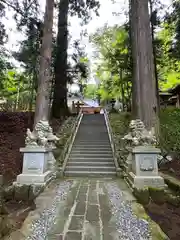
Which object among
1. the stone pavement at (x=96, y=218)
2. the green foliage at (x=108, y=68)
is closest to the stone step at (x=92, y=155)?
the stone pavement at (x=96, y=218)

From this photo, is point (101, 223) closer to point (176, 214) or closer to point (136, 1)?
point (176, 214)

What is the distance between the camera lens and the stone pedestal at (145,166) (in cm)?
448

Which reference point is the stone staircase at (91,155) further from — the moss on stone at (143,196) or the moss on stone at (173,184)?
the moss on stone at (143,196)

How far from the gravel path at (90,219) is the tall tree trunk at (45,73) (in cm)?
283

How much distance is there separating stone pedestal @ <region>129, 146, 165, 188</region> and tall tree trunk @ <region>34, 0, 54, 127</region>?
3.16 meters

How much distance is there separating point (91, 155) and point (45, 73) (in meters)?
3.25

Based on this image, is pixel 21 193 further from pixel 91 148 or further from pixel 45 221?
pixel 91 148

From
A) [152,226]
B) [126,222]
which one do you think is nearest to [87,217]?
[126,222]

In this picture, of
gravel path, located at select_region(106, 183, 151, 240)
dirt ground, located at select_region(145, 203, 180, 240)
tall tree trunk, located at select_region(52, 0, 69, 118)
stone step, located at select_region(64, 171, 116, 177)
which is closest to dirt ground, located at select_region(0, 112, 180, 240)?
dirt ground, located at select_region(145, 203, 180, 240)

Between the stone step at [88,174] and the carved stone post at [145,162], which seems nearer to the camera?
the carved stone post at [145,162]

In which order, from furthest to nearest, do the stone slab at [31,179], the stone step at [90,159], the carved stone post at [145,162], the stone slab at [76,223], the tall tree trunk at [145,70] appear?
the stone step at [90,159] < the tall tree trunk at [145,70] < the stone slab at [31,179] < the carved stone post at [145,162] < the stone slab at [76,223]

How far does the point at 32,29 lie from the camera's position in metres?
8.54

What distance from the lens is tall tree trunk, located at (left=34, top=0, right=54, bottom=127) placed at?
649cm

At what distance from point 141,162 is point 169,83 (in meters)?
14.4
